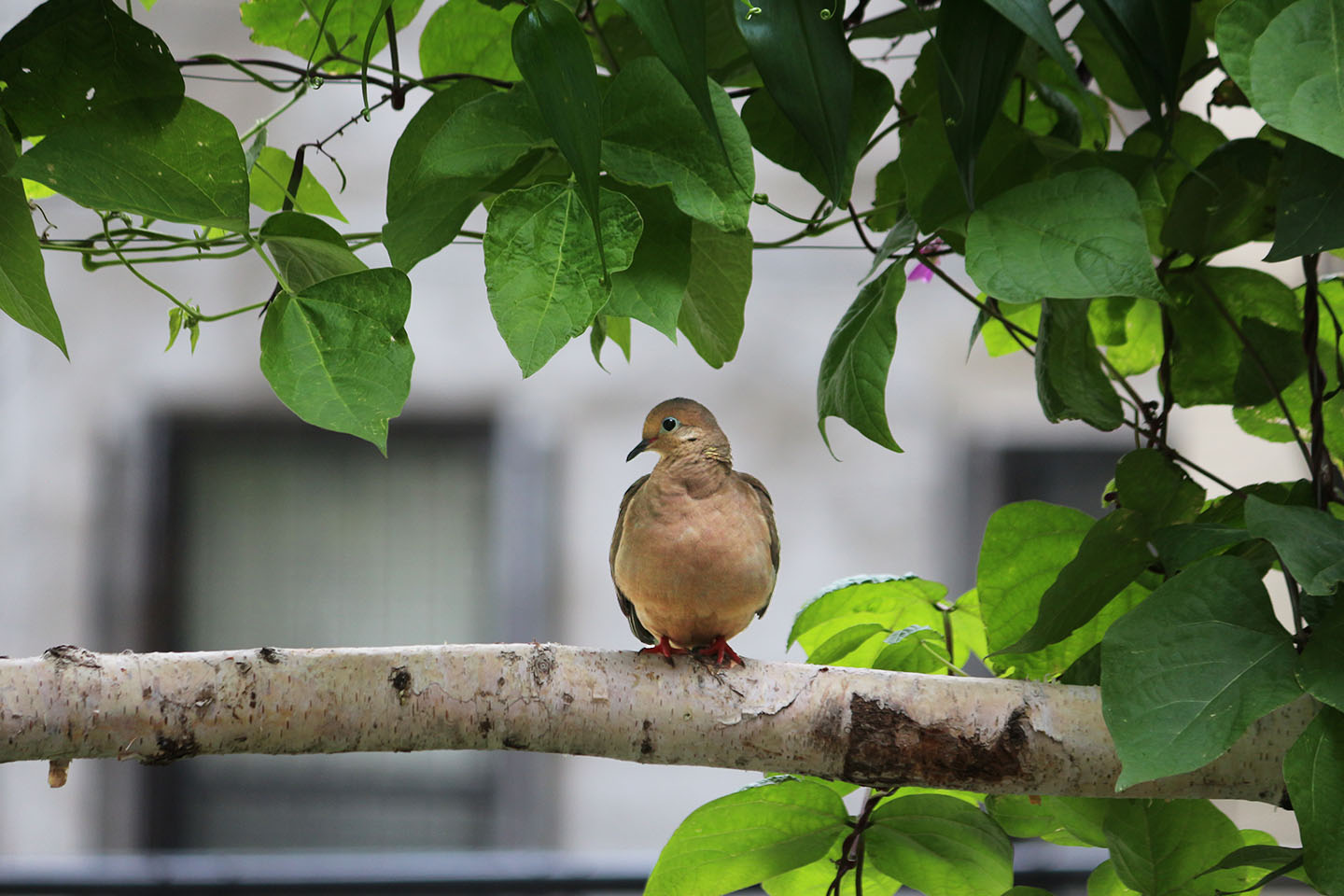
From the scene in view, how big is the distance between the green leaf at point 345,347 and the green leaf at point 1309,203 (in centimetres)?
34

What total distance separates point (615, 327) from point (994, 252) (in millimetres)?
280

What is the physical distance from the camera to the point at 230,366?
260 cm

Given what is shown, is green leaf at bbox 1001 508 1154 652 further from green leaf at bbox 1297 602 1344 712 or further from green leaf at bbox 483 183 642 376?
green leaf at bbox 483 183 642 376

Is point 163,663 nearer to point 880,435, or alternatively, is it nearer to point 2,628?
point 880,435

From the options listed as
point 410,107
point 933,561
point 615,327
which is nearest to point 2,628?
point 410,107

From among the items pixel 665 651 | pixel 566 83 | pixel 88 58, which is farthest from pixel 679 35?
pixel 665 651

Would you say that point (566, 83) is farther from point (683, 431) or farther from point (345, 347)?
point (683, 431)

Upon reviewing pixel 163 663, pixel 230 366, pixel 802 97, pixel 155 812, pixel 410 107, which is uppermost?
pixel 410 107

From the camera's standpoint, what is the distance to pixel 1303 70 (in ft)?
1.32

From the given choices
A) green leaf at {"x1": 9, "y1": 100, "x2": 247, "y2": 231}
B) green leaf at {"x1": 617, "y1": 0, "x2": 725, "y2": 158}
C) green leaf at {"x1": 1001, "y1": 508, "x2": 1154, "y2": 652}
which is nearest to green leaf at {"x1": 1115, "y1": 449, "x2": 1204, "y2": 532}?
green leaf at {"x1": 1001, "y1": 508, "x2": 1154, "y2": 652}

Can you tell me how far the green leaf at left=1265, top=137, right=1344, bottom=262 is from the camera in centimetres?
45

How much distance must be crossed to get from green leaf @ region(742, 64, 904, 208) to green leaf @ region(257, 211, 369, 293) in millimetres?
199

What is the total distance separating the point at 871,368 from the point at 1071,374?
13 cm

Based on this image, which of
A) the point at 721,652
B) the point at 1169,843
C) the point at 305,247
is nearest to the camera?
the point at 305,247
